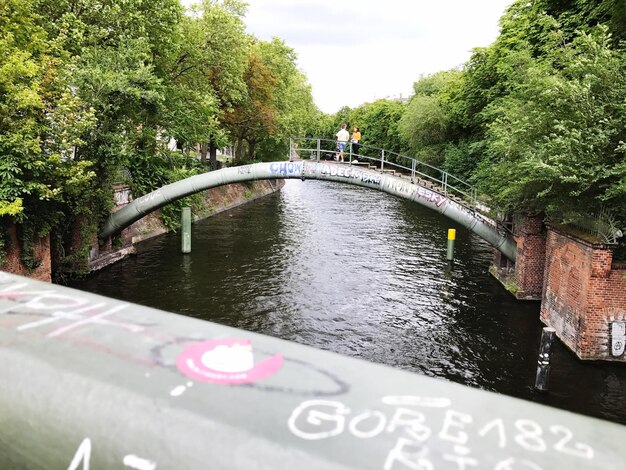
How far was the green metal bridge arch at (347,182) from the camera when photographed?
63.2ft

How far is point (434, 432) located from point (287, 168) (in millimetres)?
18653

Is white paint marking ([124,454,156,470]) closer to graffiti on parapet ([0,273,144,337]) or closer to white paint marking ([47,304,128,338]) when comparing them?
graffiti on parapet ([0,273,144,337])

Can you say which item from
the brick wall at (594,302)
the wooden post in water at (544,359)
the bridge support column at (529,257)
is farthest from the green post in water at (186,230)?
the wooden post in water at (544,359)

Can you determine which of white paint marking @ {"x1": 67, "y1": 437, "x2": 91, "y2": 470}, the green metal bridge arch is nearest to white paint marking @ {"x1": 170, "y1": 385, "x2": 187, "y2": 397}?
white paint marking @ {"x1": 67, "y1": 437, "x2": 91, "y2": 470}

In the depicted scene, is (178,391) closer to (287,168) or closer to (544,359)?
(544,359)

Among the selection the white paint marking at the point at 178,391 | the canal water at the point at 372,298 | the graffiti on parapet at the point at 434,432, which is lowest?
the canal water at the point at 372,298

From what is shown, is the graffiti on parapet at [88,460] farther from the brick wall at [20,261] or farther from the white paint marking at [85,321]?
the brick wall at [20,261]

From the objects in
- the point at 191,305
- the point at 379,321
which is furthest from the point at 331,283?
the point at 191,305

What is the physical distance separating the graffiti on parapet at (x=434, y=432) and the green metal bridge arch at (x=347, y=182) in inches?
678

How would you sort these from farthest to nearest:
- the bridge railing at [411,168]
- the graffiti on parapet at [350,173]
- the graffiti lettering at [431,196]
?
the graffiti on parapet at [350,173], the graffiti lettering at [431,196], the bridge railing at [411,168]

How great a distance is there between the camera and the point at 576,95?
12.8 meters

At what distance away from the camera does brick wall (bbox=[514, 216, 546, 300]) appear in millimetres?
17062

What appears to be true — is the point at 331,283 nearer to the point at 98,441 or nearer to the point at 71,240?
the point at 71,240

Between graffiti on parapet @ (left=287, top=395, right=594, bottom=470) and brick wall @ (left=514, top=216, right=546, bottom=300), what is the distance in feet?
51.6
